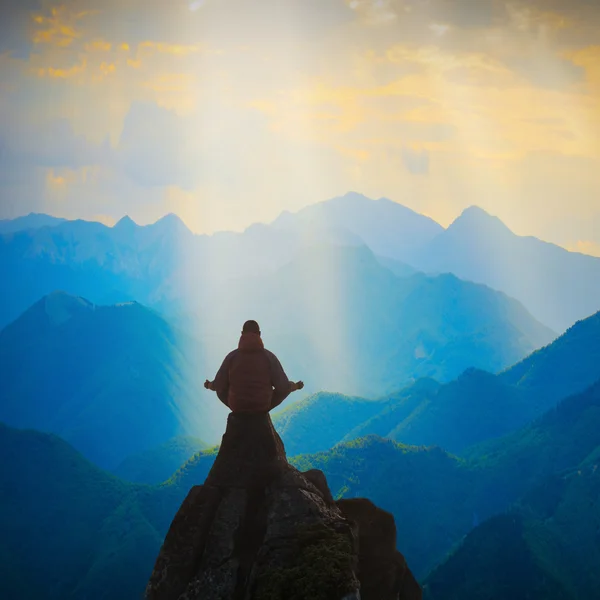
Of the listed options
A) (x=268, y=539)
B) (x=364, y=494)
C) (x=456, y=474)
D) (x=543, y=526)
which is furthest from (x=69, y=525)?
(x=268, y=539)

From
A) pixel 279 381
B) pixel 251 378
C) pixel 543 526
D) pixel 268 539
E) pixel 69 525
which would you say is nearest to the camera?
pixel 268 539

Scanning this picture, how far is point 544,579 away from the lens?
10881 cm

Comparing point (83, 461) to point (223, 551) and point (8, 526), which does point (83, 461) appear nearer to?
point (8, 526)

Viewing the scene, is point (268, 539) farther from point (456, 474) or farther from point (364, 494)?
point (456, 474)

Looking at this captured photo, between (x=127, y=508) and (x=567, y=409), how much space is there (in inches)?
4309

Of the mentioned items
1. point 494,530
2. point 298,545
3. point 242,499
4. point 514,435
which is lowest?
point 298,545

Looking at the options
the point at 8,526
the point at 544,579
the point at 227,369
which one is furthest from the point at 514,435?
the point at 227,369

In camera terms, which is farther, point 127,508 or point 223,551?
point 127,508

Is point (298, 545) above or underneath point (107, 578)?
underneath

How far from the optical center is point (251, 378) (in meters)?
18.4

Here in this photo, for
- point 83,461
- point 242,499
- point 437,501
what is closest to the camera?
point 242,499

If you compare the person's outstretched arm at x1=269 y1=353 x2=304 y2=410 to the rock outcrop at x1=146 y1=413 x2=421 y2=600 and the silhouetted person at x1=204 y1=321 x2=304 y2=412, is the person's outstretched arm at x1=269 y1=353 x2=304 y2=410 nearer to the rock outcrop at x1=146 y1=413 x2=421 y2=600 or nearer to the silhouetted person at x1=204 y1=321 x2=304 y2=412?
the silhouetted person at x1=204 y1=321 x2=304 y2=412

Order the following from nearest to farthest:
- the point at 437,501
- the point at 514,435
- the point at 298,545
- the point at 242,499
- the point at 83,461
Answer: the point at 298,545, the point at 242,499, the point at 437,501, the point at 83,461, the point at 514,435

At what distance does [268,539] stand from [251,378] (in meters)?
4.19
